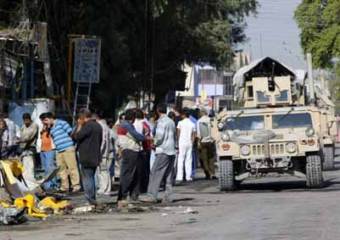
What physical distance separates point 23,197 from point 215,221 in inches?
140

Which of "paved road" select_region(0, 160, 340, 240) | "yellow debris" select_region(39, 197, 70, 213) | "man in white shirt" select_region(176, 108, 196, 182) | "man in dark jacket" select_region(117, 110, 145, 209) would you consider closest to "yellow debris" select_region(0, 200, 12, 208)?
"paved road" select_region(0, 160, 340, 240)

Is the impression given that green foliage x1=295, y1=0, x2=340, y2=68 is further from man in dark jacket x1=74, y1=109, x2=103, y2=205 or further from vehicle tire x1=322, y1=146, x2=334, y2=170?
man in dark jacket x1=74, y1=109, x2=103, y2=205

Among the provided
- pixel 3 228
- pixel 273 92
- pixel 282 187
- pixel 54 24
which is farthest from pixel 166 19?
pixel 3 228

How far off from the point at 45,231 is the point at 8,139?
22.4ft

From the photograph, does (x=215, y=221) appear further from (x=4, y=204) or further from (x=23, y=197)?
(x=23, y=197)

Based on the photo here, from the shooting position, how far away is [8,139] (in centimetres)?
2016

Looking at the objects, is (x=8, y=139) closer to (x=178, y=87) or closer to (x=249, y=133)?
(x=249, y=133)

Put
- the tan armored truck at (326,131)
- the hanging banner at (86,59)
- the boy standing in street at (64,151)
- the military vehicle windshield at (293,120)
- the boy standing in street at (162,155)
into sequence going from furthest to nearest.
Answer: the hanging banner at (86,59), the tan armored truck at (326,131), the military vehicle windshield at (293,120), the boy standing in street at (64,151), the boy standing in street at (162,155)

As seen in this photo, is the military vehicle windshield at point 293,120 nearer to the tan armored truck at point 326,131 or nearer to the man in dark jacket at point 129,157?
the tan armored truck at point 326,131

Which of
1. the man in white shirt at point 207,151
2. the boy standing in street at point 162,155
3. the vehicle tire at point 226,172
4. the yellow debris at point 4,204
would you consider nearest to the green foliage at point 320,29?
the man in white shirt at point 207,151

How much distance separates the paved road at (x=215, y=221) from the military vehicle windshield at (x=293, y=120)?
210 centimetres

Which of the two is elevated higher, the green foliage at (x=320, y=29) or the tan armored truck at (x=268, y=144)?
the green foliage at (x=320, y=29)

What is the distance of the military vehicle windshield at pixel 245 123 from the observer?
2164 centimetres

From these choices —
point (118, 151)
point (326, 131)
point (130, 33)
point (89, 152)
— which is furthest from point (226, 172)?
point (130, 33)
